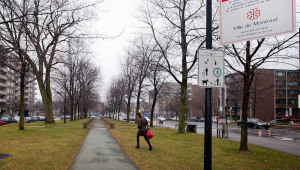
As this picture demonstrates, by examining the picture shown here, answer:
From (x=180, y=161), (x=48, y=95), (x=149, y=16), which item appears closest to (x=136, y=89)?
(x=48, y=95)

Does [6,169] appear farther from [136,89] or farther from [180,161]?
[136,89]

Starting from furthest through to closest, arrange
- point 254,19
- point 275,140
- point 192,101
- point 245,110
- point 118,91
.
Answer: point 192,101 < point 118,91 < point 275,140 < point 245,110 < point 254,19

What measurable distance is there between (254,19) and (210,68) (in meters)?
1.27

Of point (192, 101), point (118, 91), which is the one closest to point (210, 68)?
point (118, 91)

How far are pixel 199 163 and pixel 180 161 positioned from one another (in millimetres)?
646

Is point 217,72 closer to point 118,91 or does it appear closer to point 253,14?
point 253,14

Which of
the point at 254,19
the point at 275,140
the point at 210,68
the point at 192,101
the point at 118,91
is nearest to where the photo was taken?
the point at 254,19

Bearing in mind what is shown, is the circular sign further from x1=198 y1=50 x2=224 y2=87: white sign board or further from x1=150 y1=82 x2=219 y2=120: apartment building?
x1=150 y1=82 x2=219 y2=120: apartment building

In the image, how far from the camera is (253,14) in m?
4.74

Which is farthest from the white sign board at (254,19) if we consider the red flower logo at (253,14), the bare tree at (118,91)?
the bare tree at (118,91)

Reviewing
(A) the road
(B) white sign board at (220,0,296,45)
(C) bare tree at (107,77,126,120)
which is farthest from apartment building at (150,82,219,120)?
(B) white sign board at (220,0,296,45)

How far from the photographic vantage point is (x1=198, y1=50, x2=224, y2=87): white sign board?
5.27m

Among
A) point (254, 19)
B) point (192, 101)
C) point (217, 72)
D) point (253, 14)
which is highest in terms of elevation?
point (253, 14)

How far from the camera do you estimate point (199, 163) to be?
819 cm
